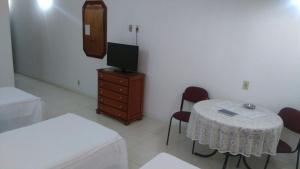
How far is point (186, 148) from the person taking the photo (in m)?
3.14

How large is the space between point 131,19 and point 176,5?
0.88m

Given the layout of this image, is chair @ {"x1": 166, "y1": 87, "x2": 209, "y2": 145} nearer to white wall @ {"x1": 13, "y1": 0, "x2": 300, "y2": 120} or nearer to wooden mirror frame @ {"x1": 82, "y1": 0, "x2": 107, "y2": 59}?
white wall @ {"x1": 13, "y1": 0, "x2": 300, "y2": 120}

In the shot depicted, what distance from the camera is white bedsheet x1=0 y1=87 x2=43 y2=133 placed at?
2.67 m

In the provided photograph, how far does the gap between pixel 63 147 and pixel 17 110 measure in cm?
125

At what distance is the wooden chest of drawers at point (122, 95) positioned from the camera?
3613mm

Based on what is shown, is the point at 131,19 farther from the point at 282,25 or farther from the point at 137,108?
the point at 282,25

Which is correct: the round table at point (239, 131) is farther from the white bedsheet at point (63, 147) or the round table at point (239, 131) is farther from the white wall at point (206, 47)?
the white bedsheet at point (63, 147)

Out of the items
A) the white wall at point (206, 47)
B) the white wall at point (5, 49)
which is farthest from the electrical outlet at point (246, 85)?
the white wall at point (5, 49)

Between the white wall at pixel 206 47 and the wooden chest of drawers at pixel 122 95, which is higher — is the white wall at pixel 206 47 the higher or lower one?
the higher one

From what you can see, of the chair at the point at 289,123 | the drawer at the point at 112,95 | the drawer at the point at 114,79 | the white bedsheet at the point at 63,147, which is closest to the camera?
the white bedsheet at the point at 63,147

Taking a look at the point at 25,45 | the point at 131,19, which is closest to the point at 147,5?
the point at 131,19

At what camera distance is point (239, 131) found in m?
2.23

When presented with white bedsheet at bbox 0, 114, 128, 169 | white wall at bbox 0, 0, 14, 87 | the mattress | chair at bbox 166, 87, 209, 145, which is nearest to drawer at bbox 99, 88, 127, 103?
chair at bbox 166, 87, 209, 145

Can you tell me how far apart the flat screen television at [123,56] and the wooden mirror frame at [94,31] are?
0.59 metres
